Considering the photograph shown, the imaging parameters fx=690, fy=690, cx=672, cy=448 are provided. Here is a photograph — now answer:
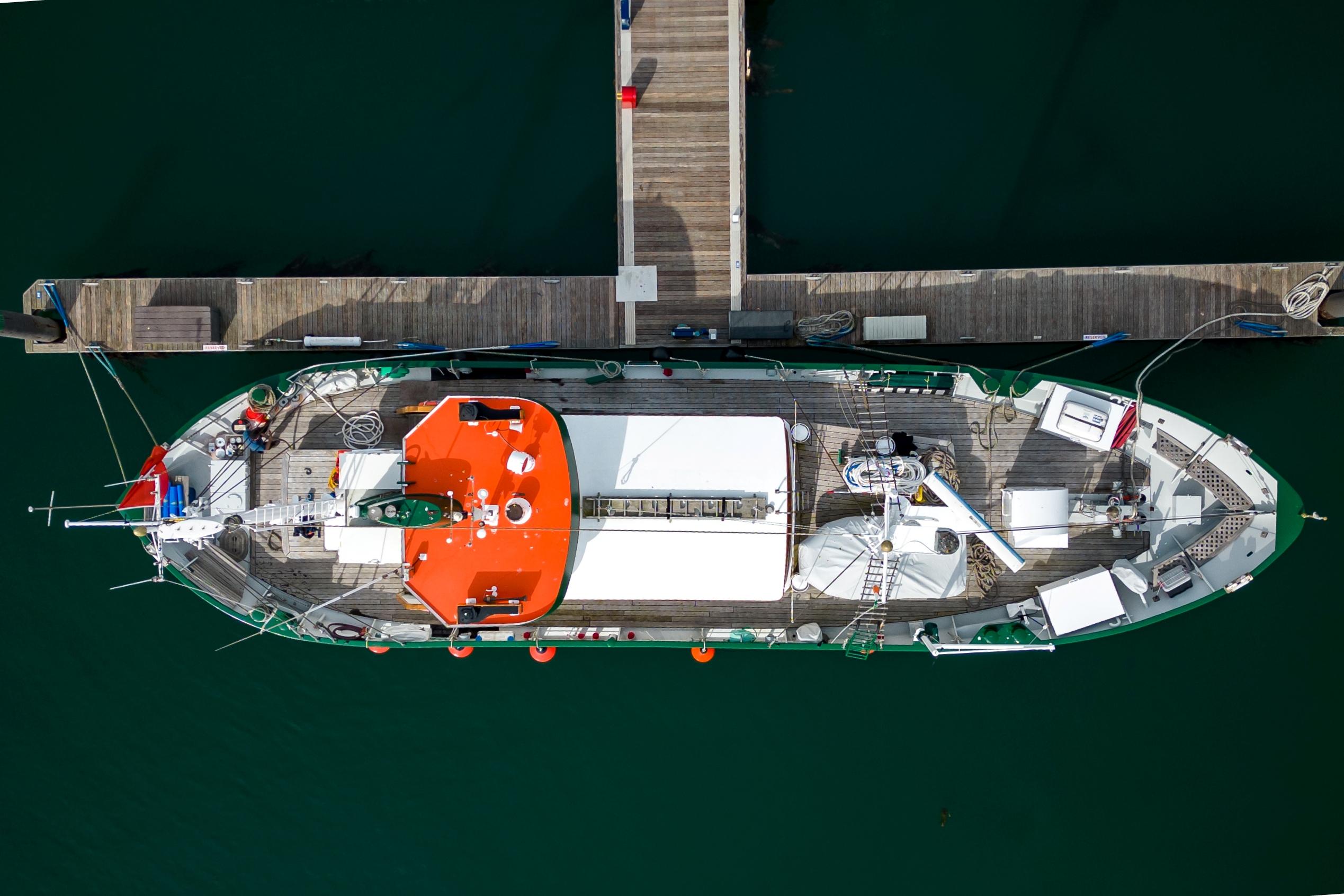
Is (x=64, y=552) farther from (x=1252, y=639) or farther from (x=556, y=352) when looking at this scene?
(x=1252, y=639)

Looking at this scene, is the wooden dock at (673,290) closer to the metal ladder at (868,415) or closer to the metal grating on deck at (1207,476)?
the metal ladder at (868,415)

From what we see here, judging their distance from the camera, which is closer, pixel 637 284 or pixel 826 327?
pixel 826 327

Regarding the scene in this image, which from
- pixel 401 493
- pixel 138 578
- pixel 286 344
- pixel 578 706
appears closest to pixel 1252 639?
pixel 578 706

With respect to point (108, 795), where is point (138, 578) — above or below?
above

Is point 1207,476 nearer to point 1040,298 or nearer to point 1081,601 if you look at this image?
point 1081,601

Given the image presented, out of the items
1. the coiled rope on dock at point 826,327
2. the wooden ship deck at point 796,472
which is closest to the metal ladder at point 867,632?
the wooden ship deck at point 796,472

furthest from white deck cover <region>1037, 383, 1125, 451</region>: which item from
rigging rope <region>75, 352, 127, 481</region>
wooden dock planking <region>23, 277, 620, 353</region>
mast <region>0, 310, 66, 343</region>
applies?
mast <region>0, 310, 66, 343</region>

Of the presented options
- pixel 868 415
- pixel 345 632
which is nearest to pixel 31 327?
pixel 345 632
